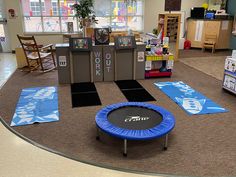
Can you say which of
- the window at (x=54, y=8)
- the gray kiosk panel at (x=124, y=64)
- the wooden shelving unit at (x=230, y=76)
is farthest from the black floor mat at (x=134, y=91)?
the window at (x=54, y=8)

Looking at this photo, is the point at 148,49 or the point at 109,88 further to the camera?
the point at 148,49

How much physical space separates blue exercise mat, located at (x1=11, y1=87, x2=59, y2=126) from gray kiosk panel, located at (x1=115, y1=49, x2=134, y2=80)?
1.53 meters

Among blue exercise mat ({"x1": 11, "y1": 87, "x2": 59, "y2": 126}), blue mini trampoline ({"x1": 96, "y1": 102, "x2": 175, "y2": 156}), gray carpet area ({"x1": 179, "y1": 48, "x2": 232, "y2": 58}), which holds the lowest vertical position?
blue exercise mat ({"x1": 11, "y1": 87, "x2": 59, "y2": 126})

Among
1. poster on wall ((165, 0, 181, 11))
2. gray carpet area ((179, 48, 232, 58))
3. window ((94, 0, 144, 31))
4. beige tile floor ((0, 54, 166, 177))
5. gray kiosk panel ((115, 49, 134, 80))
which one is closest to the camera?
beige tile floor ((0, 54, 166, 177))

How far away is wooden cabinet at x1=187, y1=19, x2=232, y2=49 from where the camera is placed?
8695 mm

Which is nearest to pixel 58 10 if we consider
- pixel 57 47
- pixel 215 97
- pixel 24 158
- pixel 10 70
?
pixel 10 70

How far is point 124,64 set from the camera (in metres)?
5.45

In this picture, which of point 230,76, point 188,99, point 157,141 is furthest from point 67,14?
point 157,141

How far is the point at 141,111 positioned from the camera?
331cm

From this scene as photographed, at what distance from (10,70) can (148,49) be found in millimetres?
3773

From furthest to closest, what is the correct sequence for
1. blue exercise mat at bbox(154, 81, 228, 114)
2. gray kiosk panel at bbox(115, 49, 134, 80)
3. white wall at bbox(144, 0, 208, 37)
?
white wall at bbox(144, 0, 208, 37)
gray kiosk panel at bbox(115, 49, 134, 80)
blue exercise mat at bbox(154, 81, 228, 114)

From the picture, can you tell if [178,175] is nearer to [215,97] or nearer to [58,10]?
[215,97]

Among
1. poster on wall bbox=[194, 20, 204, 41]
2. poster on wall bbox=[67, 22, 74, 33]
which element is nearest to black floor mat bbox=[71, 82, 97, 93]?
poster on wall bbox=[67, 22, 74, 33]

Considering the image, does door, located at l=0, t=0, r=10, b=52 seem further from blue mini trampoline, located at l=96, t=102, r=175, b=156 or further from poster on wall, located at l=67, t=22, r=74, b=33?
blue mini trampoline, located at l=96, t=102, r=175, b=156
